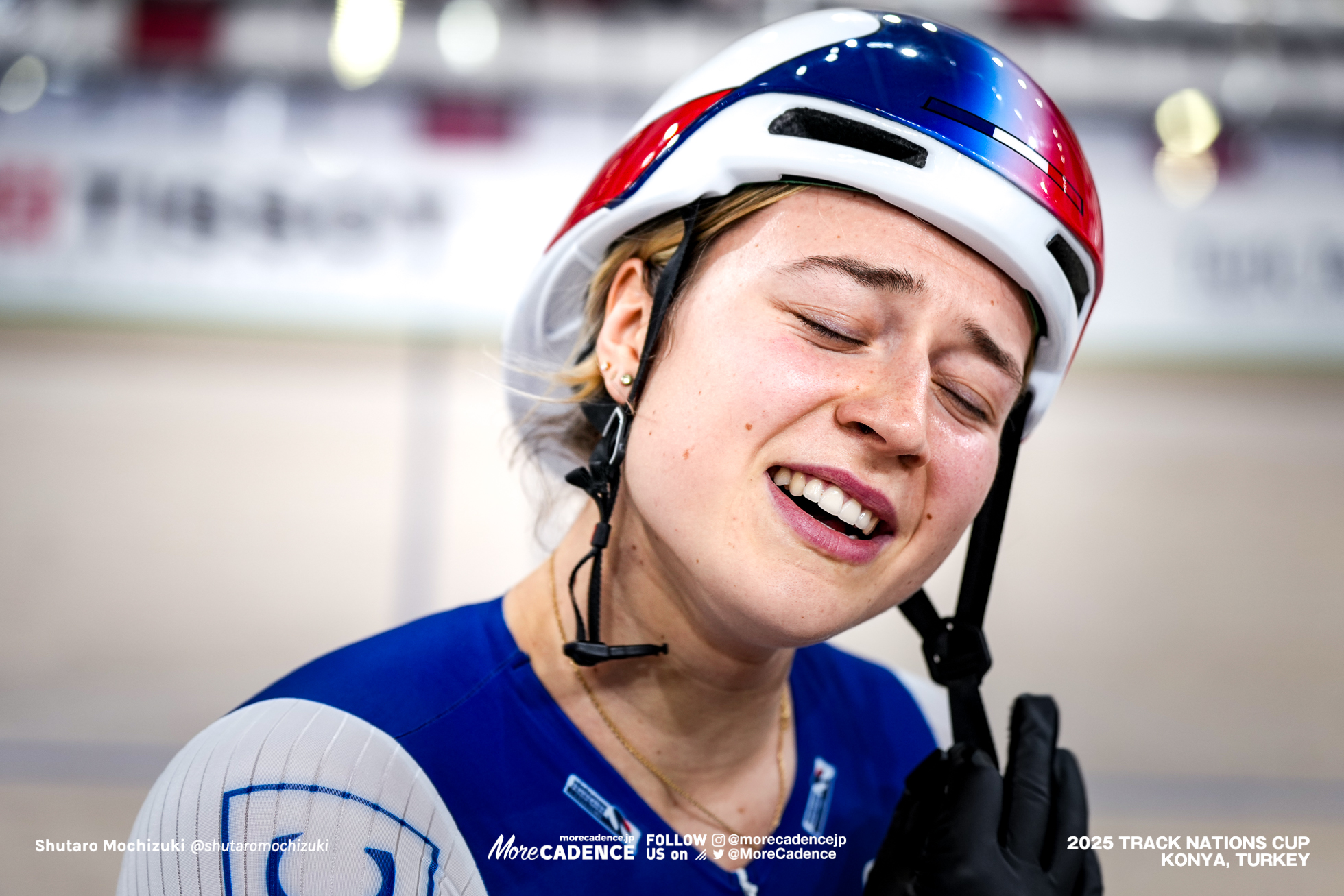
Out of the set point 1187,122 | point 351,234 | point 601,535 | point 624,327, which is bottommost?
point 601,535

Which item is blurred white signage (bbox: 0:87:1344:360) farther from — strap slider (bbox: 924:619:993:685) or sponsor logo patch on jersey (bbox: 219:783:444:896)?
sponsor logo patch on jersey (bbox: 219:783:444:896)

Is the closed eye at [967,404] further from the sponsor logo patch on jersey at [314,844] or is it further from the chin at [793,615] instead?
the sponsor logo patch on jersey at [314,844]

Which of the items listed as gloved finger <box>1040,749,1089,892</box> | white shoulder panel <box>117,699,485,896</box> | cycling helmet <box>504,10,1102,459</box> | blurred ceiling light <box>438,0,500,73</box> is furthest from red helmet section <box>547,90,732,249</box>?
blurred ceiling light <box>438,0,500,73</box>

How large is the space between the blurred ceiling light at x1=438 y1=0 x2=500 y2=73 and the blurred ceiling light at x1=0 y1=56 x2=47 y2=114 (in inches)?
59.2

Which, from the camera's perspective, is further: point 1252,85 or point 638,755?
point 1252,85

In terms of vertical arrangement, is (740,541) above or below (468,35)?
below

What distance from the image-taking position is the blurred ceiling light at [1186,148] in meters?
3.62

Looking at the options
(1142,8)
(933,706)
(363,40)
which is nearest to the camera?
(933,706)

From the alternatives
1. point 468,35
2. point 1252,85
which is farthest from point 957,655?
point 1252,85

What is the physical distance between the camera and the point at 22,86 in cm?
333

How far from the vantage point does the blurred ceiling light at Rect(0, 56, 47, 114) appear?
332 centimetres

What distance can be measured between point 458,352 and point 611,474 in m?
2.56

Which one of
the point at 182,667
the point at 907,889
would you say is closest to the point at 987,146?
the point at 907,889

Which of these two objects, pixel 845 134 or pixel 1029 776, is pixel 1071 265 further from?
pixel 1029 776
